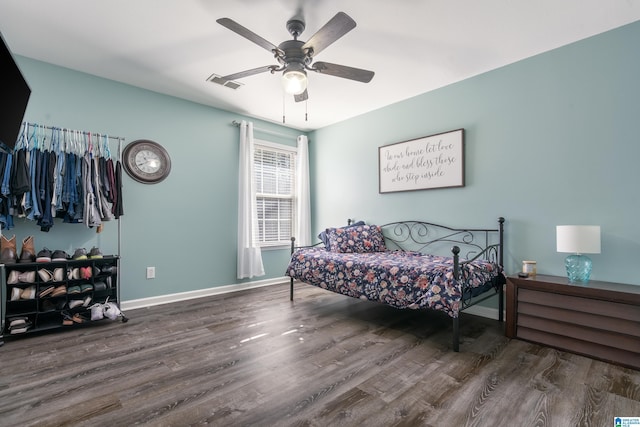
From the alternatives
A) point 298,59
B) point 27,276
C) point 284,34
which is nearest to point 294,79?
point 298,59

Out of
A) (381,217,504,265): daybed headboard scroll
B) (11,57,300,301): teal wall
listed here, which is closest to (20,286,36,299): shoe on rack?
(11,57,300,301): teal wall

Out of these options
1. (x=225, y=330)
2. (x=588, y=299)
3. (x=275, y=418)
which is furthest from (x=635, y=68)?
(x=225, y=330)

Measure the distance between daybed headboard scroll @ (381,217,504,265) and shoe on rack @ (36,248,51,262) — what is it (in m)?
3.42

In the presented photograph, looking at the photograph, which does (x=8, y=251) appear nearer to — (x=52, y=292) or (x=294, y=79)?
(x=52, y=292)

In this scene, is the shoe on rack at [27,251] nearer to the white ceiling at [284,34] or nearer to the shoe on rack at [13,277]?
the shoe on rack at [13,277]

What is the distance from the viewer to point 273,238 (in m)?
4.58

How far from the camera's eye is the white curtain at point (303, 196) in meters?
4.68

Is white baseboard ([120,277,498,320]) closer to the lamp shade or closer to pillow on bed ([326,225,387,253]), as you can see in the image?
the lamp shade

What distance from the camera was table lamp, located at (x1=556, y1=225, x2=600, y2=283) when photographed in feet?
7.00

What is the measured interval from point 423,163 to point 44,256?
12.4ft

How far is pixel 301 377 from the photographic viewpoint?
1.86 meters

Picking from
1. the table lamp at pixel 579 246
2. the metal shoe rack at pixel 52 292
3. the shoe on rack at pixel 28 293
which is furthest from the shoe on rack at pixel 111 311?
the table lamp at pixel 579 246

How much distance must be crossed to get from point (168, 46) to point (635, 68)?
3.63 m

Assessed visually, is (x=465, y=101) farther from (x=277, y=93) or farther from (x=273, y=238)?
(x=273, y=238)
